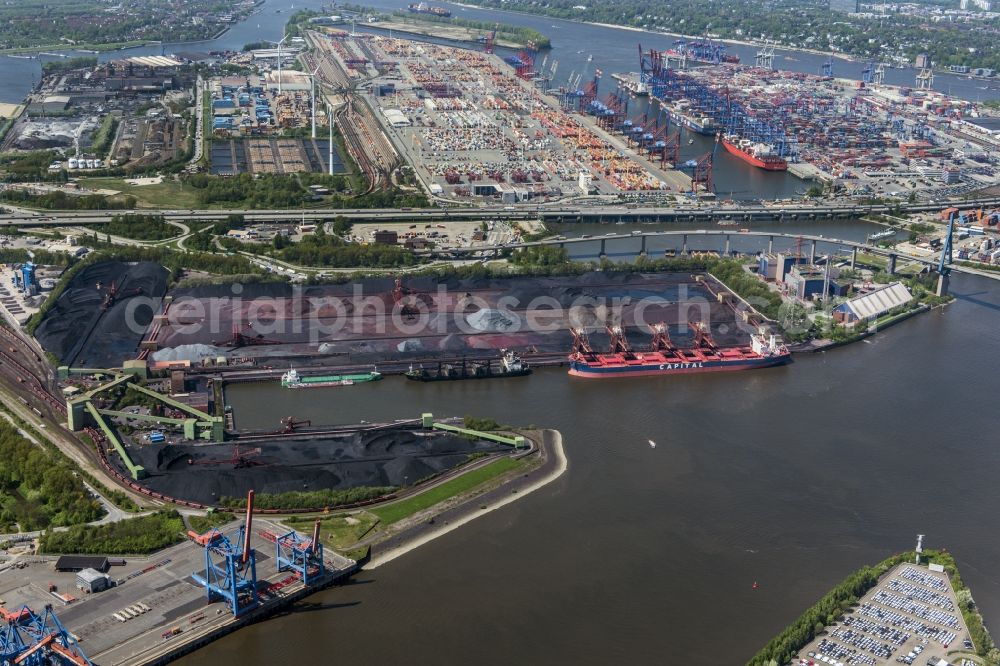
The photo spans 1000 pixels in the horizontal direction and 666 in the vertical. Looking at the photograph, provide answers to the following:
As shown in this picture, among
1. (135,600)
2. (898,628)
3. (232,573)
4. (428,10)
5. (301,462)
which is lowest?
(898,628)

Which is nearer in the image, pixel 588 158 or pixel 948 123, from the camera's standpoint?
pixel 588 158

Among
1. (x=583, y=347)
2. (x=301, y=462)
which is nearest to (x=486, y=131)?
(x=583, y=347)

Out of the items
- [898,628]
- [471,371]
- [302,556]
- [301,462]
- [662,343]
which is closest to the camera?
[898,628]

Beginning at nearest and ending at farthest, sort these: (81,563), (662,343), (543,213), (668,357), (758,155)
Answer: (81,563), (668,357), (662,343), (543,213), (758,155)

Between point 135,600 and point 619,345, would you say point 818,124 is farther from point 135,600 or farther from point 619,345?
point 135,600

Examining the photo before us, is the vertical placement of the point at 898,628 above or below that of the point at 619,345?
below

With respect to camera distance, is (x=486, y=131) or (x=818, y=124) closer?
(x=486, y=131)

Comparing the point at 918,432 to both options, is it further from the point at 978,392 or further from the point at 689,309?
the point at 689,309

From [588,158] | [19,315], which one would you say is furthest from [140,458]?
[588,158]
